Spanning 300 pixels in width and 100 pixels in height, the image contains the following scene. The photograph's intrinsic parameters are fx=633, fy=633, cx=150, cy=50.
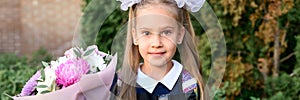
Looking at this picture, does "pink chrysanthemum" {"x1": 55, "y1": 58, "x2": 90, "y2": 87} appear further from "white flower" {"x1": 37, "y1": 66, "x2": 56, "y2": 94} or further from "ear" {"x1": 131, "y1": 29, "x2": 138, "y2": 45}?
"ear" {"x1": 131, "y1": 29, "x2": 138, "y2": 45}

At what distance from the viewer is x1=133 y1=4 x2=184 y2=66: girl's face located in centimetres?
204

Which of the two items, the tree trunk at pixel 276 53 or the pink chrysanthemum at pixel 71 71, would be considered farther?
the tree trunk at pixel 276 53

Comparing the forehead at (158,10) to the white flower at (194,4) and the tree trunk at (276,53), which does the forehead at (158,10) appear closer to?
the white flower at (194,4)

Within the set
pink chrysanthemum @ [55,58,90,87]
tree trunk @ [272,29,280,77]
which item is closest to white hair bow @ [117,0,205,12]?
pink chrysanthemum @ [55,58,90,87]

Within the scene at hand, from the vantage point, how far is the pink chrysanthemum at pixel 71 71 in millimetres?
2053

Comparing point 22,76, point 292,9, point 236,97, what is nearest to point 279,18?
point 292,9

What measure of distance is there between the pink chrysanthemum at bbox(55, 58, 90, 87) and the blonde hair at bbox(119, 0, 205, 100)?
0.13 m

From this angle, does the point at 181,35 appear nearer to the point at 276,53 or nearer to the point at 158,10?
the point at 158,10

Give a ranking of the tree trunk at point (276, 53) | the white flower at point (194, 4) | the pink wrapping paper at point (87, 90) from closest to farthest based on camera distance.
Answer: the pink wrapping paper at point (87, 90) < the white flower at point (194, 4) < the tree trunk at point (276, 53)

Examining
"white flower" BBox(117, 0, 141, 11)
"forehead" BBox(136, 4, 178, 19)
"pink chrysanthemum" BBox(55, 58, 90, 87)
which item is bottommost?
"pink chrysanthemum" BBox(55, 58, 90, 87)

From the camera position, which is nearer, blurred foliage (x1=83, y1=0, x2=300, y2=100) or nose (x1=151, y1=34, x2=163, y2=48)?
nose (x1=151, y1=34, x2=163, y2=48)

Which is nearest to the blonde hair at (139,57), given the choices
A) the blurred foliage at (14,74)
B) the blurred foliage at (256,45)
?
the blurred foliage at (14,74)

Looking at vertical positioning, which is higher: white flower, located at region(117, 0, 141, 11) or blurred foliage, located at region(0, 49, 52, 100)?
white flower, located at region(117, 0, 141, 11)

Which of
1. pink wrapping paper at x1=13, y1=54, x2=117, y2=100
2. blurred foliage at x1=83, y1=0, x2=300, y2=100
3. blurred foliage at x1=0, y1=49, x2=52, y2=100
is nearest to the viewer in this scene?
pink wrapping paper at x1=13, y1=54, x2=117, y2=100
